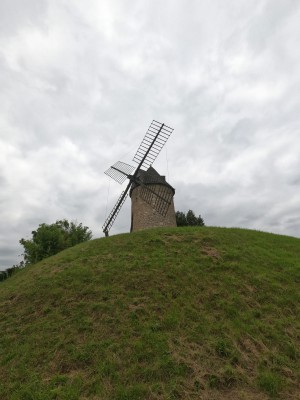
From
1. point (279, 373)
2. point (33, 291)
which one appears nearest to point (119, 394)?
point (279, 373)

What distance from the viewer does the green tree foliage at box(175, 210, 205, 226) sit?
4178 cm

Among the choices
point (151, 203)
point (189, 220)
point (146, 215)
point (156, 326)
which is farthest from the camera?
point (189, 220)

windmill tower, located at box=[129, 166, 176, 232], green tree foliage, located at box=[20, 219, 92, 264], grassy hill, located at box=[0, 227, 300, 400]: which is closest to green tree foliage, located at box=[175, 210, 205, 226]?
windmill tower, located at box=[129, 166, 176, 232]

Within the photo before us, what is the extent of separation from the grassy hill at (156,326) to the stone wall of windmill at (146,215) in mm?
9910

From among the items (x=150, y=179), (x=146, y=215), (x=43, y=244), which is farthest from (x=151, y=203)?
(x=43, y=244)

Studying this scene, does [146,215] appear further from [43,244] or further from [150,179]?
[43,244]

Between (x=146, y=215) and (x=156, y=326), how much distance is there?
58.4ft

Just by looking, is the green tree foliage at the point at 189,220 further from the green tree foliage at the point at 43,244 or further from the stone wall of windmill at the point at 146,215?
the green tree foliage at the point at 43,244

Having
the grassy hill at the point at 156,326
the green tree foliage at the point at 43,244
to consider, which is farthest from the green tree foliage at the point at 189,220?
the grassy hill at the point at 156,326

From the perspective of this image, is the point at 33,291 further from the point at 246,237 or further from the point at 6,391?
the point at 246,237

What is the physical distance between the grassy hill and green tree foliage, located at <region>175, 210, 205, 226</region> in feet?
81.0

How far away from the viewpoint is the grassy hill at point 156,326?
7551 mm

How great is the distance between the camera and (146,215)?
89.9ft

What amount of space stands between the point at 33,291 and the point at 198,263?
8.77 metres
